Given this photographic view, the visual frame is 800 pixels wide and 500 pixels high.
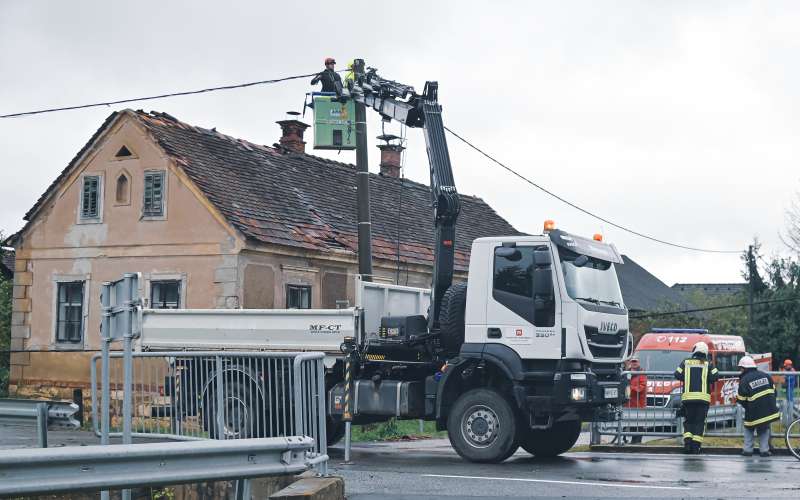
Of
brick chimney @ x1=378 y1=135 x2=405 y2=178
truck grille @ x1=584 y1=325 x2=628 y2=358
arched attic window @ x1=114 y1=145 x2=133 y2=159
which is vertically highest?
brick chimney @ x1=378 y1=135 x2=405 y2=178

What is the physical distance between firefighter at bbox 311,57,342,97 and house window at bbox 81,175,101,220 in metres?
8.27

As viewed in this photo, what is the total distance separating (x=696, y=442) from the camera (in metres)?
17.8

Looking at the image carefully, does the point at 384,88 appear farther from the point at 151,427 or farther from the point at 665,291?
the point at 665,291

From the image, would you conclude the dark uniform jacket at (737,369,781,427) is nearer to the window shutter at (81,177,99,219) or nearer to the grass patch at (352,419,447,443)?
the grass patch at (352,419,447,443)

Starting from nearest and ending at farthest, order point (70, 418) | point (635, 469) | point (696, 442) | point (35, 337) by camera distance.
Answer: point (70, 418) < point (635, 469) < point (696, 442) < point (35, 337)

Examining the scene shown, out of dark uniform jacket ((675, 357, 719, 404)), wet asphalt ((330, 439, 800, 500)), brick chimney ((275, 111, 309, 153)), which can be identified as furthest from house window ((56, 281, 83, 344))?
dark uniform jacket ((675, 357, 719, 404))

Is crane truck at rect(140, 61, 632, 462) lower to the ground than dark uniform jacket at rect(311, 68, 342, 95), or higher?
lower

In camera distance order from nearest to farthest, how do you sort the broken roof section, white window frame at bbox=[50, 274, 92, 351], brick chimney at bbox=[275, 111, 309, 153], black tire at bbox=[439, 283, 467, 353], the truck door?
the truck door, black tire at bbox=[439, 283, 467, 353], the broken roof section, white window frame at bbox=[50, 274, 92, 351], brick chimney at bbox=[275, 111, 309, 153]

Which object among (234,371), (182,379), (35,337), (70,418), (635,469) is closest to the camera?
(70,418)

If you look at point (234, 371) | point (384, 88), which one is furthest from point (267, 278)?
point (234, 371)

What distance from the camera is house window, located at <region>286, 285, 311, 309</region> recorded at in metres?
26.0

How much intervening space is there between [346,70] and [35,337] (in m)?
11.7

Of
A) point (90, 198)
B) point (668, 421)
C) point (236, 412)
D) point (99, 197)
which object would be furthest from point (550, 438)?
point (90, 198)

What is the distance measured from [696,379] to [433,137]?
555cm
